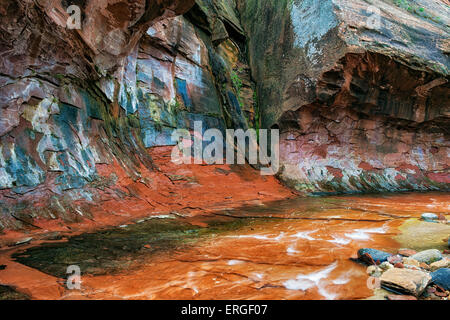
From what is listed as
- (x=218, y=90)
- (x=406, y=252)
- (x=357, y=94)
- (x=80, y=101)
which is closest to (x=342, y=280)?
(x=406, y=252)

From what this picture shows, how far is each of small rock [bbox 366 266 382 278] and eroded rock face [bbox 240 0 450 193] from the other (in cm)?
675

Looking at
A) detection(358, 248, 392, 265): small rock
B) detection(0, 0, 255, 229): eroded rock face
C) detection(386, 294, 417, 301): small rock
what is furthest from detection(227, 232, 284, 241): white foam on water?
detection(0, 0, 255, 229): eroded rock face

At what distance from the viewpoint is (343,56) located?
8.39 m

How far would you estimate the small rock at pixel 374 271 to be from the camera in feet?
7.55

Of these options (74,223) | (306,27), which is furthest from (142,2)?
(306,27)

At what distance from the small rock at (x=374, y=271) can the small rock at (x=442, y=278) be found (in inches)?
14.7

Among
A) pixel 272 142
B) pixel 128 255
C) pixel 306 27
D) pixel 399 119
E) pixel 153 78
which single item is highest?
pixel 306 27

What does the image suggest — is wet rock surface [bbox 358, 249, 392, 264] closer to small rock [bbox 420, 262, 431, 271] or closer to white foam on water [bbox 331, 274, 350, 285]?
small rock [bbox 420, 262, 431, 271]

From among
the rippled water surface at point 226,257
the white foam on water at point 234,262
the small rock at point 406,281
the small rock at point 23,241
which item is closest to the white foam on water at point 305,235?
the rippled water surface at point 226,257

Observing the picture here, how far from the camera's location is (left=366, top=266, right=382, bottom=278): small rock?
230 cm

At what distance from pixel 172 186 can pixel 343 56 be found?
634cm

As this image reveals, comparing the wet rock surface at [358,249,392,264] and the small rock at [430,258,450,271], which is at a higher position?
the small rock at [430,258,450,271]

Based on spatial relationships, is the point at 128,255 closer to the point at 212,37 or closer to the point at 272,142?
the point at 272,142

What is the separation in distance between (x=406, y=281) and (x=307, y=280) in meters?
0.68
